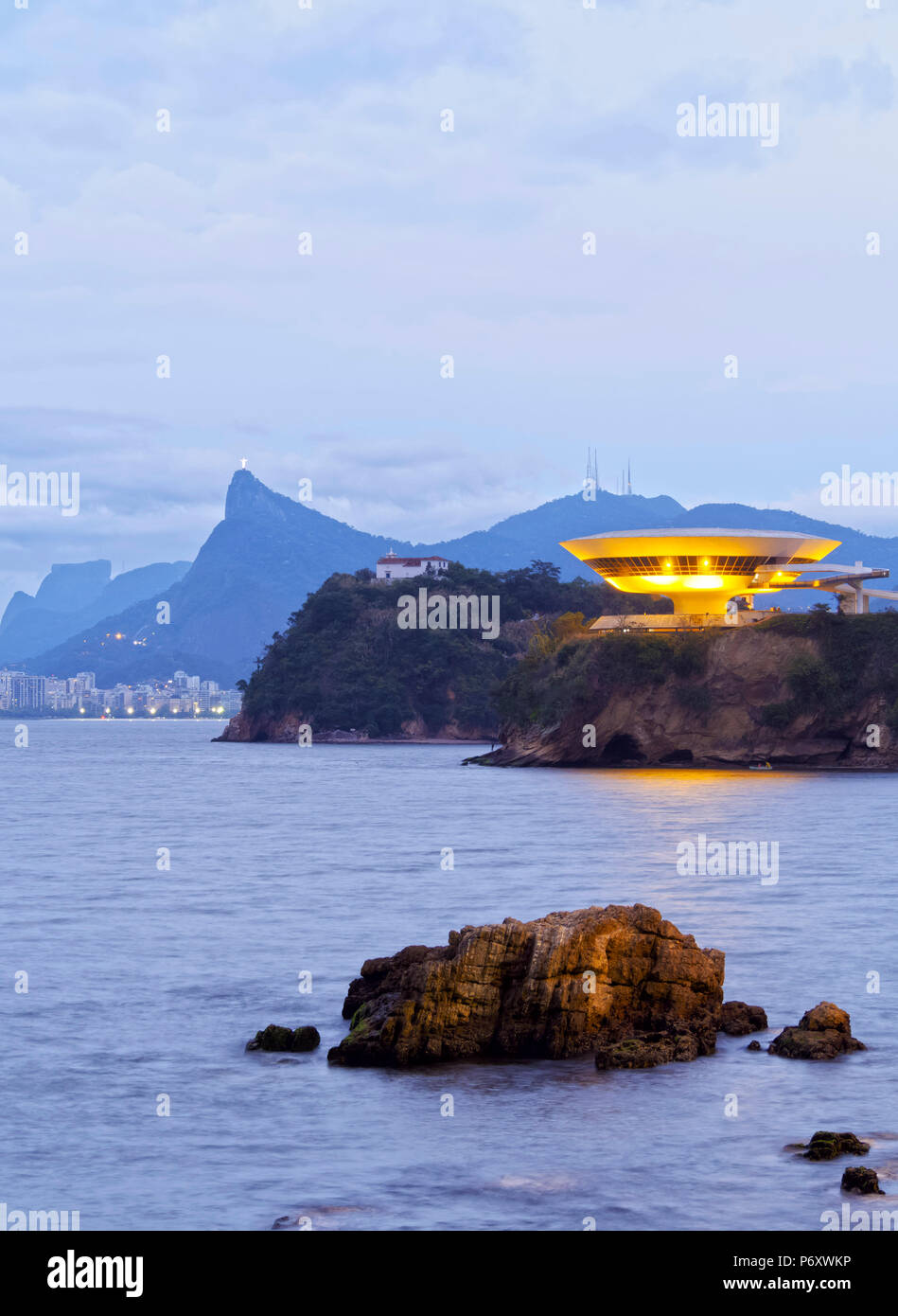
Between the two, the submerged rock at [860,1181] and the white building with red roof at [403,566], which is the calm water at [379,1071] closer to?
the submerged rock at [860,1181]

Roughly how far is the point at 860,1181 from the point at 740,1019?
19.7 ft

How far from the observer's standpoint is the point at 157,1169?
13.6 m

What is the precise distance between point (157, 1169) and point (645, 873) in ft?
80.1

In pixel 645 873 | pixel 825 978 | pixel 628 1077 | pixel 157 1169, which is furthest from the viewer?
pixel 645 873

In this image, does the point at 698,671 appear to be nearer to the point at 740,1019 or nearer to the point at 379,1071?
the point at 740,1019

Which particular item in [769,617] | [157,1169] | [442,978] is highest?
[769,617]

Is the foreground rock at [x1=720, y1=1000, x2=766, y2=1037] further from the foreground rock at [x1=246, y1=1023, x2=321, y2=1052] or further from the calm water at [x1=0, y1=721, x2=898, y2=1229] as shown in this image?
the foreground rock at [x1=246, y1=1023, x2=321, y2=1052]

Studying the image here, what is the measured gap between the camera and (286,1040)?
17859 mm

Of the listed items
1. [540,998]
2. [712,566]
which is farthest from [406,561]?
[540,998]

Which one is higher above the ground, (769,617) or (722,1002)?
(769,617)

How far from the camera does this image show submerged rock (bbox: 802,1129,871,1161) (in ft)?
44.4

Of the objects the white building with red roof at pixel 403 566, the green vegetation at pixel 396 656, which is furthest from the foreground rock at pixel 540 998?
the white building with red roof at pixel 403 566

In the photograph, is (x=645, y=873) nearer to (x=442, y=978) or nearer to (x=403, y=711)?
(x=442, y=978)
